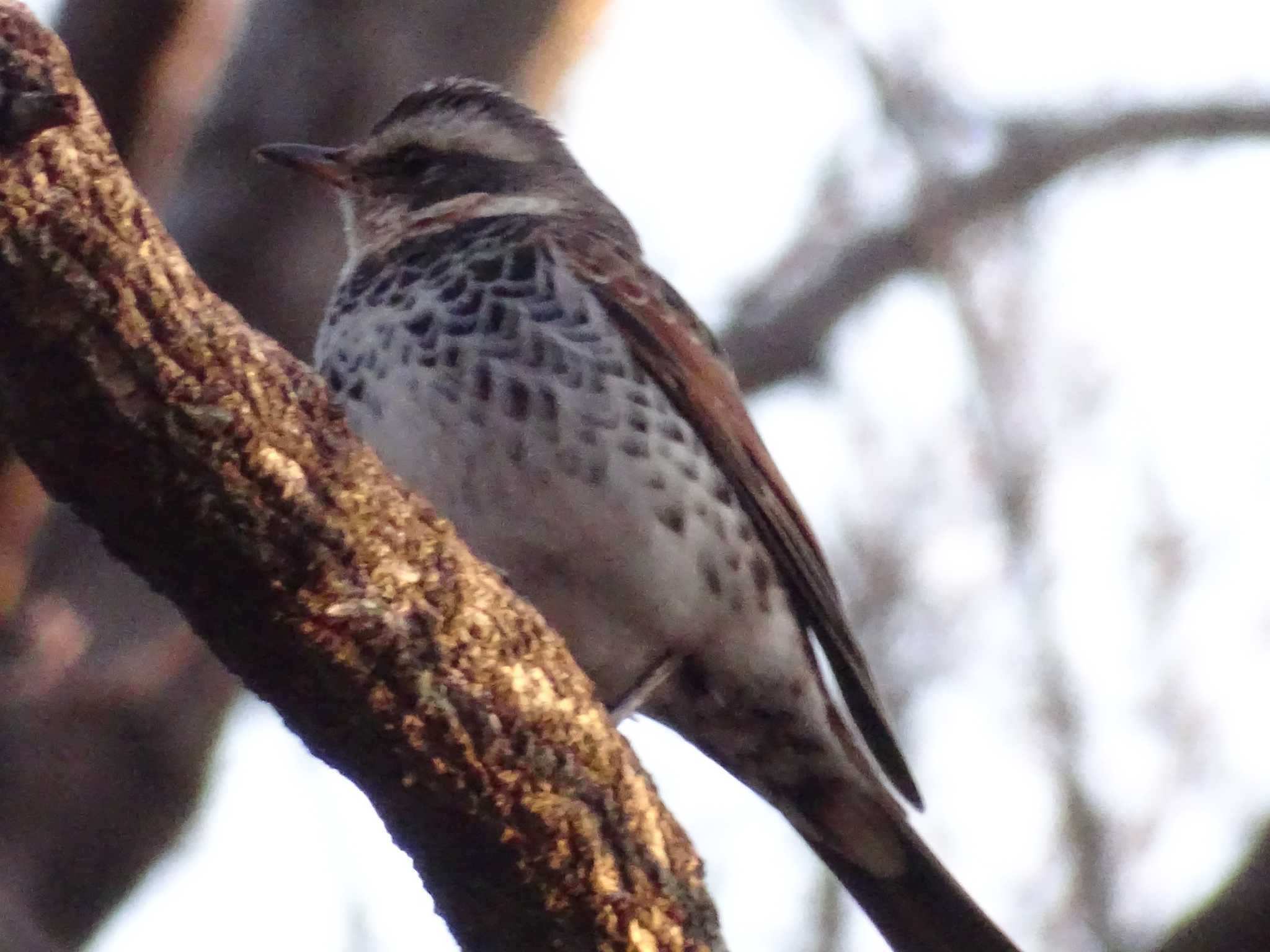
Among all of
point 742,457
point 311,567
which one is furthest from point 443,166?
point 311,567

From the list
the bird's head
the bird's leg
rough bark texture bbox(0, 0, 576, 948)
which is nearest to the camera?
the bird's leg

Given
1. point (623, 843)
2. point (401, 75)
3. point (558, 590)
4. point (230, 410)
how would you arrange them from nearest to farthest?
point (230, 410) < point (623, 843) < point (558, 590) < point (401, 75)

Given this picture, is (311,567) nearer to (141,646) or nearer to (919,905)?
(919,905)

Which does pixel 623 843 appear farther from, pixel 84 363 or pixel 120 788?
pixel 120 788

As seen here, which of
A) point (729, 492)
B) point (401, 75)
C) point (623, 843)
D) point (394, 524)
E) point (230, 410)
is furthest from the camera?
point (401, 75)

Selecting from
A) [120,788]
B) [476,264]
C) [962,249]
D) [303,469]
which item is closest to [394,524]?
[303,469]

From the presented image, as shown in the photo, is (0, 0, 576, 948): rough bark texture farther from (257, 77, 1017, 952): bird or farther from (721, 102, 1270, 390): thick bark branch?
(721, 102, 1270, 390): thick bark branch

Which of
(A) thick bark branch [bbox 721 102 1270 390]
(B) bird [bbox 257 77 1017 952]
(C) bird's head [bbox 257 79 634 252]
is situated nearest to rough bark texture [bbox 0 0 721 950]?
(B) bird [bbox 257 77 1017 952]
